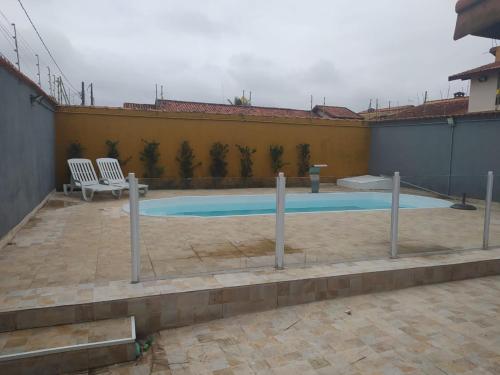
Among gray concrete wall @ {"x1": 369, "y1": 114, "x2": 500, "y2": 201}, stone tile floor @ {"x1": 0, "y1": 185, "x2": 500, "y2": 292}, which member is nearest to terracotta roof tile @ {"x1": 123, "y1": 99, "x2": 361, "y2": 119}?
gray concrete wall @ {"x1": 369, "y1": 114, "x2": 500, "y2": 201}

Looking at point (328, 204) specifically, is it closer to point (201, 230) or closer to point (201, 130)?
point (201, 230)

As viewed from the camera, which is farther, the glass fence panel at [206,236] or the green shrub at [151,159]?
the green shrub at [151,159]

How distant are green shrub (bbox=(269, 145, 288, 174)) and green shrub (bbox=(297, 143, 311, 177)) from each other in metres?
0.70

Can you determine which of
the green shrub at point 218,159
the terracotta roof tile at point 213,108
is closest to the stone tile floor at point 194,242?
the green shrub at point 218,159

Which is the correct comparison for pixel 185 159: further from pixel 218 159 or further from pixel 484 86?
pixel 484 86

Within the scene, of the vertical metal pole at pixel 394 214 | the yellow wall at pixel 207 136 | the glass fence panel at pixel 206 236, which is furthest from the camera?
the yellow wall at pixel 207 136

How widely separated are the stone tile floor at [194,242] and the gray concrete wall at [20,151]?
421mm

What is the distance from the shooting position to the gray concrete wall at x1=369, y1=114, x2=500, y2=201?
10.6m

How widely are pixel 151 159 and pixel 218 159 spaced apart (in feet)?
7.55

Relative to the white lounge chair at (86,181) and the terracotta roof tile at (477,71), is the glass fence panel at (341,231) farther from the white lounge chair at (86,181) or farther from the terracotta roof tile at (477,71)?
the terracotta roof tile at (477,71)

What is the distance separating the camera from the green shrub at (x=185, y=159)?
1288 centimetres

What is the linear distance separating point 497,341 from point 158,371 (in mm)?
3077

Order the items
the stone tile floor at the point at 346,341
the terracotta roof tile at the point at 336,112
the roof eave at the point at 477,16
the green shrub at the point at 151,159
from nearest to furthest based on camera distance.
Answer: the roof eave at the point at 477,16, the stone tile floor at the point at 346,341, the green shrub at the point at 151,159, the terracotta roof tile at the point at 336,112

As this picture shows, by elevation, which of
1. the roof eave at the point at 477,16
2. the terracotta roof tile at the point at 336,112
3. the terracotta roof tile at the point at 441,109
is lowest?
the roof eave at the point at 477,16
